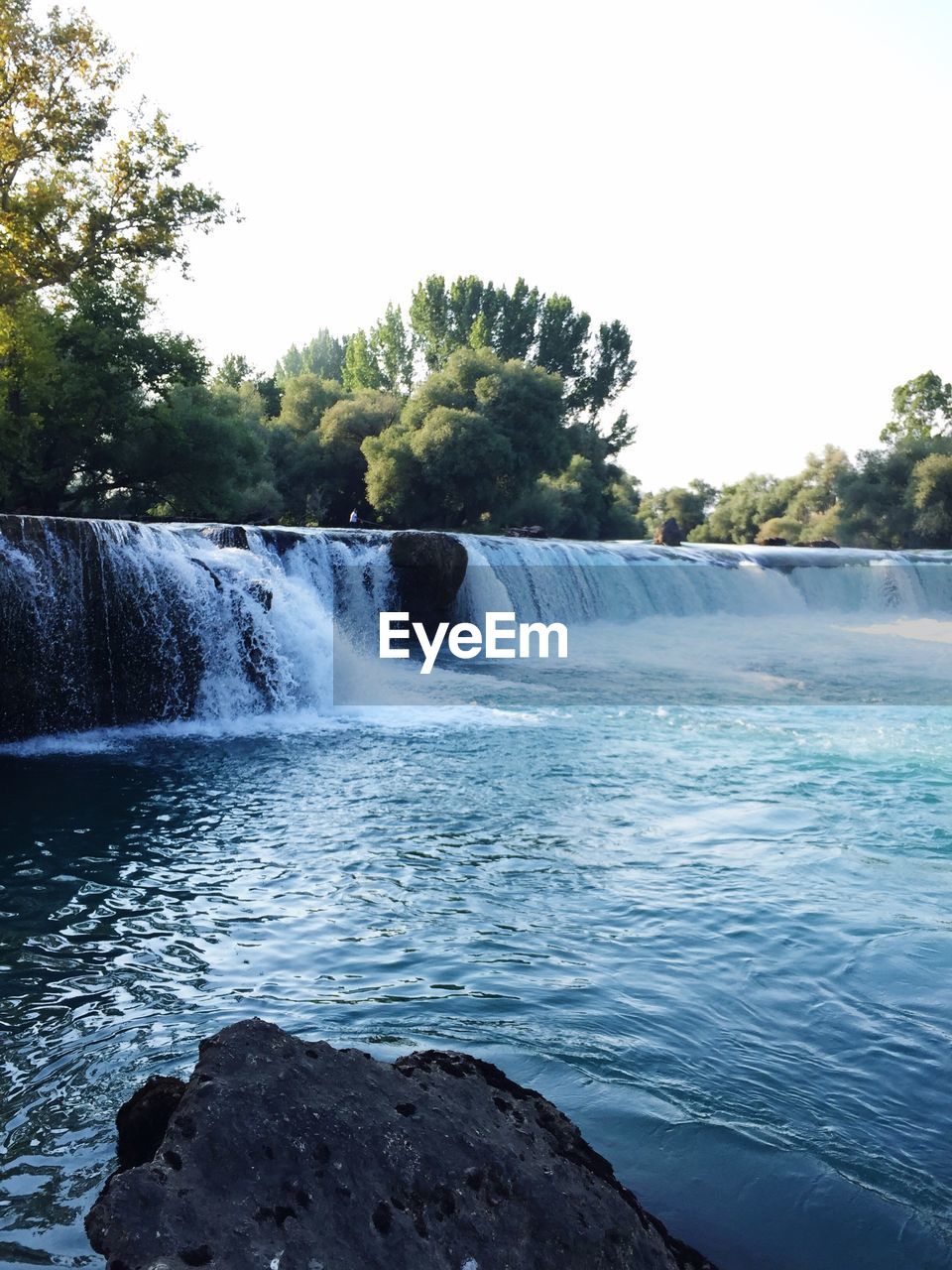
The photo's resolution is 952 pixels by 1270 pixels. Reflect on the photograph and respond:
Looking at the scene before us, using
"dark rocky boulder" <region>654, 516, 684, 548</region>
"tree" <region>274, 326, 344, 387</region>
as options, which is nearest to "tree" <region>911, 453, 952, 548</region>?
"dark rocky boulder" <region>654, 516, 684, 548</region>

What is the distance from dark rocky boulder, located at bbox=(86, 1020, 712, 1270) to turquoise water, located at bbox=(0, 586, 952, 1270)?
86cm

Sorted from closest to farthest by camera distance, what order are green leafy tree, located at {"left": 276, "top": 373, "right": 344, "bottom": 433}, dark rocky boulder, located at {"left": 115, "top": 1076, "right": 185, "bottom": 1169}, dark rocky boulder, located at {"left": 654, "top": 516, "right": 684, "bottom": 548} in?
dark rocky boulder, located at {"left": 115, "top": 1076, "right": 185, "bottom": 1169}, dark rocky boulder, located at {"left": 654, "top": 516, "right": 684, "bottom": 548}, green leafy tree, located at {"left": 276, "top": 373, "right": 344, "bottom": 433}

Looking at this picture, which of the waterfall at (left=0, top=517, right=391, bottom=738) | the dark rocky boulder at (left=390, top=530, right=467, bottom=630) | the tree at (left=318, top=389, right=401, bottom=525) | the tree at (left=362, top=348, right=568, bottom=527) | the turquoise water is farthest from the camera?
the tree at (left=318, top=389, right=401, bottom=525)

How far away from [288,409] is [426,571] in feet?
81.6

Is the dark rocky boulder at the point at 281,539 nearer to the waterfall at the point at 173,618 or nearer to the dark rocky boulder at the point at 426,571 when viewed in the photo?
the waterfall at the point at 173,618

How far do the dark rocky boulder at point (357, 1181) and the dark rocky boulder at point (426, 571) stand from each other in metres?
16.4

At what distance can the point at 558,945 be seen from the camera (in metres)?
5.42

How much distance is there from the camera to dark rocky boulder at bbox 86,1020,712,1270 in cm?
201

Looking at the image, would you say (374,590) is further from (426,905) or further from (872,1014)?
(872,1014)

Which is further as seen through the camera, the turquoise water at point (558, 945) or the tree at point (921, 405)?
the tree at point (921, 405)

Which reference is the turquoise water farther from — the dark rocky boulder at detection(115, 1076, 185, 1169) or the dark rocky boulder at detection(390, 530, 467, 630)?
the dark rocky boulder at detection(390, 530, 467, 630)

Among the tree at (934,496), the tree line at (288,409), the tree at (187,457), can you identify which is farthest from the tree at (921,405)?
the tree at (187,457)

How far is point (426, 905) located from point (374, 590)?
42.3 ft

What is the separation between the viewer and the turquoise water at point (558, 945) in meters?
3.48
